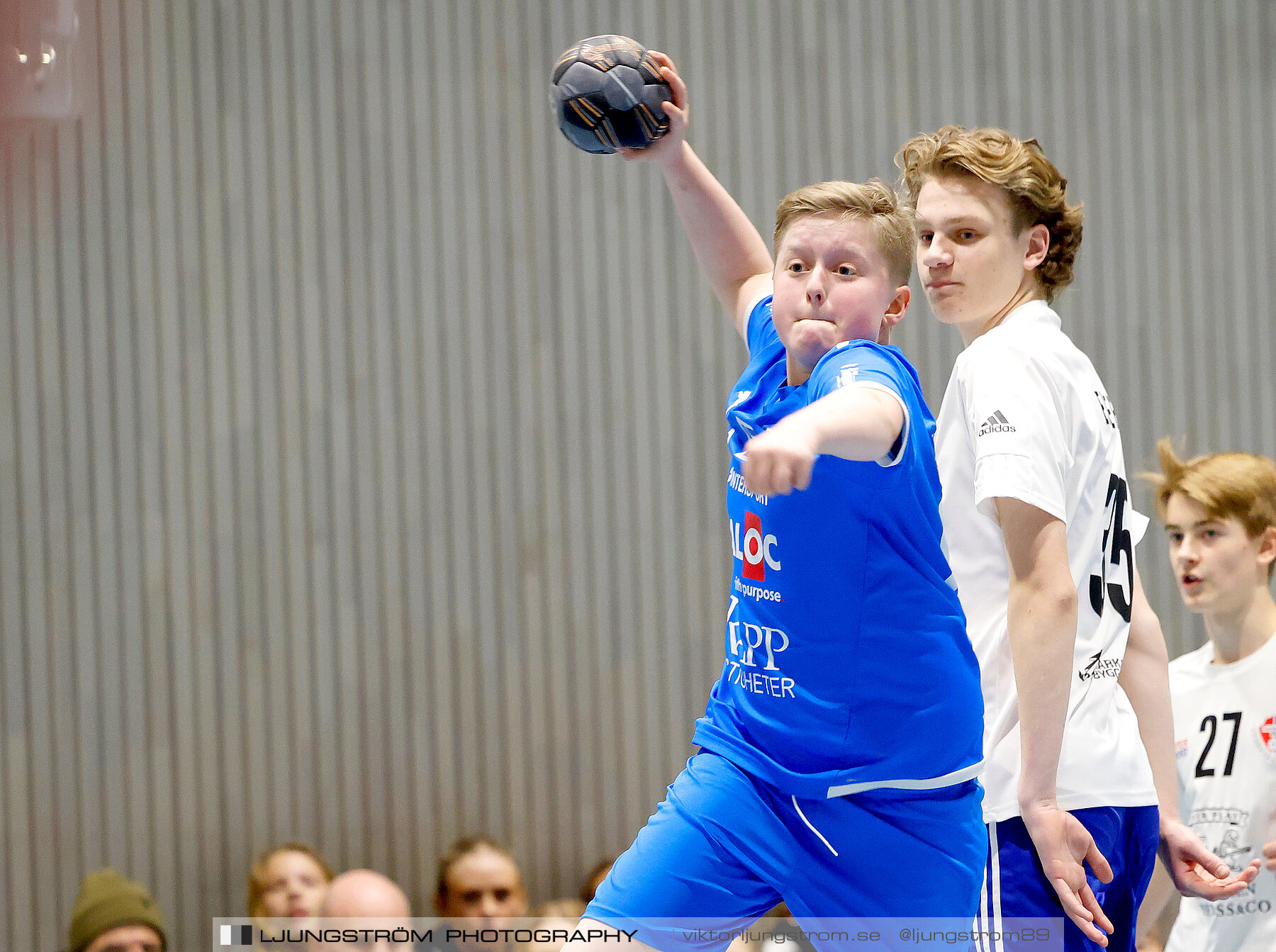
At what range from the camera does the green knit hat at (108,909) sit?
4.99 m

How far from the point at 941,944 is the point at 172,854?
447 centimetres

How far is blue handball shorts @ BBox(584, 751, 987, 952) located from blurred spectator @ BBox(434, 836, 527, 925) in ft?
11.0

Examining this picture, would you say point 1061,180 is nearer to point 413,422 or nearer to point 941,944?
point 941,944

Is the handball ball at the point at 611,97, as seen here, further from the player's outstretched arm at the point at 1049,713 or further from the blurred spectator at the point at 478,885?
the blurred spectator at the point at 478,885

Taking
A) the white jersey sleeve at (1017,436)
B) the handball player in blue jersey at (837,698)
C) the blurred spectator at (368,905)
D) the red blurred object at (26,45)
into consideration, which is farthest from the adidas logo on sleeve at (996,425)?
the blurred spectator at (368,905)

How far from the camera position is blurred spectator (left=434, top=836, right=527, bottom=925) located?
5.33 meters

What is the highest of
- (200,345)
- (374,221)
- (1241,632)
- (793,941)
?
(374,221)

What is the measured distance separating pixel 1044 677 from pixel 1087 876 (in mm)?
437

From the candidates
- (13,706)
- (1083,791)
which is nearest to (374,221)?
(13,706)

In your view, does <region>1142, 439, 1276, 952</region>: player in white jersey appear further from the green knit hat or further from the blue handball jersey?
the green knit hat

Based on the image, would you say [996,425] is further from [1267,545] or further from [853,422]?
[1267,545]

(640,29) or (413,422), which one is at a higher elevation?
(640,29)

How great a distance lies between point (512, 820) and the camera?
19.0 feet

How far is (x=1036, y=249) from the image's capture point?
107 inches
